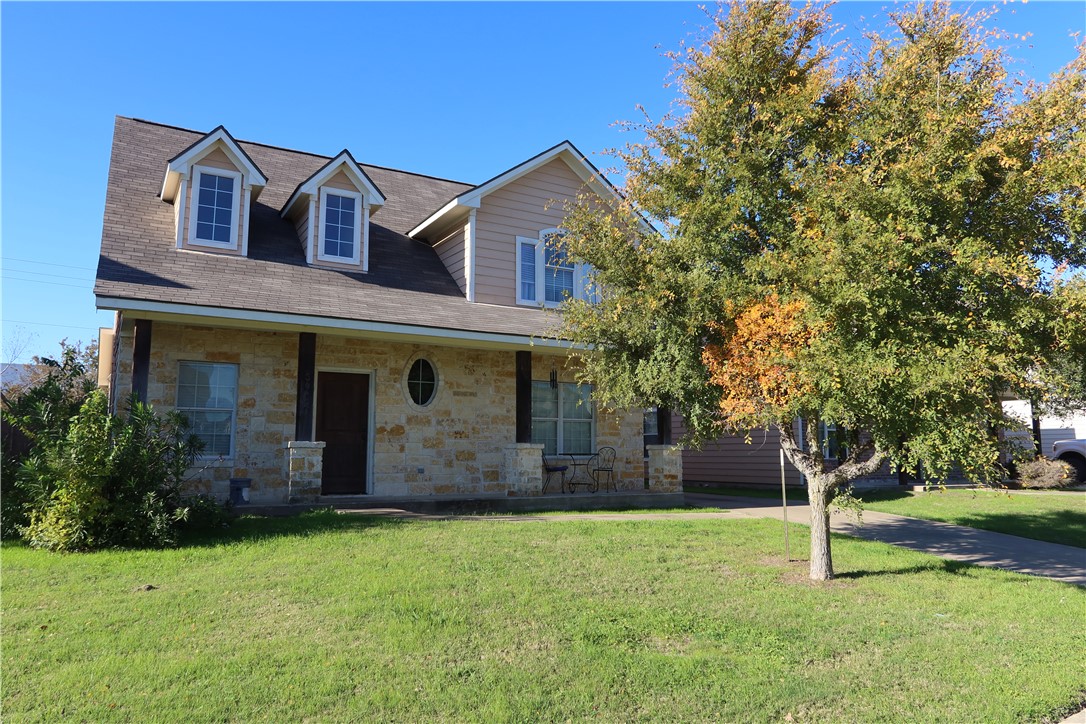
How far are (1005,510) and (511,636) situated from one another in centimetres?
1329

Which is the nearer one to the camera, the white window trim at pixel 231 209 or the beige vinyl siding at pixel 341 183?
the white window trim at pixel 231 209

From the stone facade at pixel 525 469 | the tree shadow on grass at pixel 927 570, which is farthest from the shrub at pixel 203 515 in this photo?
the tree shadow on grass at pixel 927 570

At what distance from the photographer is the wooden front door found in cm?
1212

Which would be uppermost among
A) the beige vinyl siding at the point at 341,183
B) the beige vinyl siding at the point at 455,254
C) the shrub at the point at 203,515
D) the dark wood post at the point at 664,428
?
the beige vinyl siding at the point at 341,183

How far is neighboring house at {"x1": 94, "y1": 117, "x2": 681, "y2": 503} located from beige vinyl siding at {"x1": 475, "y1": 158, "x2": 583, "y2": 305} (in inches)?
1.3

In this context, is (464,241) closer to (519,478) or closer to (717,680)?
(519,478)

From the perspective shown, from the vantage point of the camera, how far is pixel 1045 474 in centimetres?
1861

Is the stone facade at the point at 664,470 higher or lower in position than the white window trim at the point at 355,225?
lower

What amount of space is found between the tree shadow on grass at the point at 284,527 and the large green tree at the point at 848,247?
392 cm

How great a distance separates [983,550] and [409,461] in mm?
9069

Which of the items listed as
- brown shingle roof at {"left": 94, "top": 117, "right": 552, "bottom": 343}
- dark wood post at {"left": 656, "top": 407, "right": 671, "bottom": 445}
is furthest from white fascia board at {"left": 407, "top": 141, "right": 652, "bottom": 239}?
dark wood post at {"left": 656, "top": 407, "right": 671, "bottom": 445}

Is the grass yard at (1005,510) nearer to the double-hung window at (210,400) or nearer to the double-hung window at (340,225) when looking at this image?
the double-hung window at (340,225)

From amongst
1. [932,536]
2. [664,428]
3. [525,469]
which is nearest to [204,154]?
[525,469]

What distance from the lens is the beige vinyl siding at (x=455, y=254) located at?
13.8 meters
